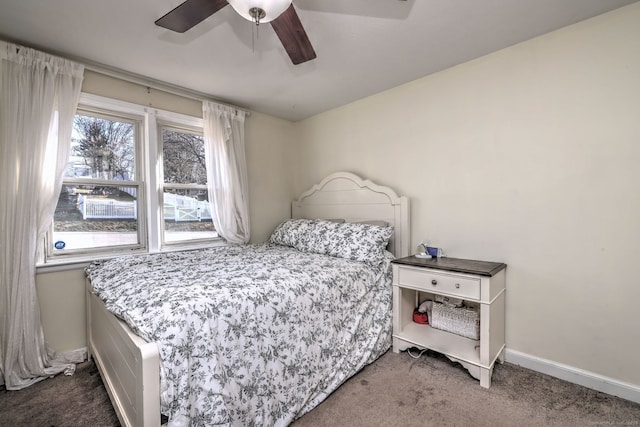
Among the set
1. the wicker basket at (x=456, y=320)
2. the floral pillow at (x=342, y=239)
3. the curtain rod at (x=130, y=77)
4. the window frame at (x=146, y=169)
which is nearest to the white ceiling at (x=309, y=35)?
the curtain rod at (x=130, y=77)

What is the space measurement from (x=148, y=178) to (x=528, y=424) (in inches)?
124

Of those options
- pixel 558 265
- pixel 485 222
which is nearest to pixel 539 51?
pixel 485 222

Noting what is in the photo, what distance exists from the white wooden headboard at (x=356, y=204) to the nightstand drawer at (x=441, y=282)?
1.40 ft

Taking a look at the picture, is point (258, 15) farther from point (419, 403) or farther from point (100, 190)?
point (419, 403)

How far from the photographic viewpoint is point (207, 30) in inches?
68.9

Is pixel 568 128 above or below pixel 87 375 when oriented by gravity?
above

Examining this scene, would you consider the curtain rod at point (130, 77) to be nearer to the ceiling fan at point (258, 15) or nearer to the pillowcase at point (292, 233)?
the ceiling fan at point (258, 15)

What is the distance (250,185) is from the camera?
321cm

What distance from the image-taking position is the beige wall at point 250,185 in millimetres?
2035

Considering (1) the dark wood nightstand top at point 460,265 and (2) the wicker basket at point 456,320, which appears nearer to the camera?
(1) the dark wood nightstand top at point 460,265

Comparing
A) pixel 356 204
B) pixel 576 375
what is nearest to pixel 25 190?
pixel 356 204

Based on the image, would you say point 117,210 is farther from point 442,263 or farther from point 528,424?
point 528,424

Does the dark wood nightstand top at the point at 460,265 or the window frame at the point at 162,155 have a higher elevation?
the window frame at the point at 162,155

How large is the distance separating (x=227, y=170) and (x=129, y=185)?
0.86 meters
